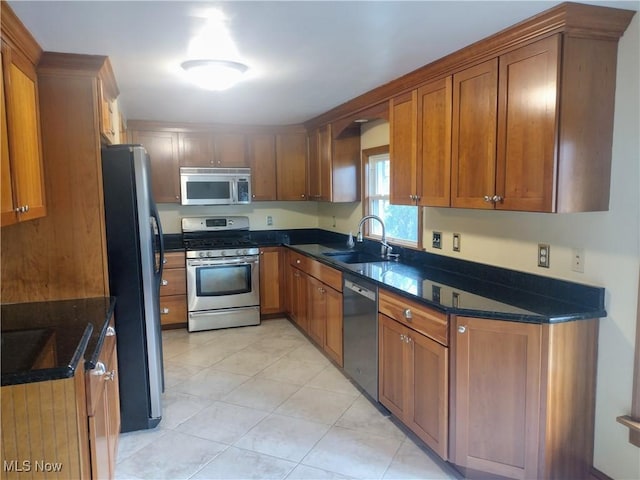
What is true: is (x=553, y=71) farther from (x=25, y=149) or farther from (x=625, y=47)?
(x=25, y=149)

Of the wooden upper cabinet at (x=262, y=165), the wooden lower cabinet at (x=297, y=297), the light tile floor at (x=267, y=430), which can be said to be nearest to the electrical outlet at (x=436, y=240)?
the light tile floor at (x=267, y=430)

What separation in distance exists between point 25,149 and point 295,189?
3.37 metres

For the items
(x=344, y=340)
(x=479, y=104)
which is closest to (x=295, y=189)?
(x=344, y=340)

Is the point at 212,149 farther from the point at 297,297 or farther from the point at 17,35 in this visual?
the point at 17,35

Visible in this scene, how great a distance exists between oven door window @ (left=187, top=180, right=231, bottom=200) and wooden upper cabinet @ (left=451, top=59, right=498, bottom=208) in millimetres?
3049

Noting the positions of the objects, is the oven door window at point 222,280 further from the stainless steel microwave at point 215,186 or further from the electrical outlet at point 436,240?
the electrical outlet at point 436,240

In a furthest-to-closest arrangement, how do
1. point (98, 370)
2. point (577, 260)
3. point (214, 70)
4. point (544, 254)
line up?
point (214, 70), point (544, 254), point (577, 260), point (98, 370)

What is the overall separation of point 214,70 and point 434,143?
4.52 ft

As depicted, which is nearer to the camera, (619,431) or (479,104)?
(619,431)

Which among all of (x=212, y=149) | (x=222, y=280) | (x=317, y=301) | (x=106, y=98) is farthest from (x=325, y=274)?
(x=212, y=149)

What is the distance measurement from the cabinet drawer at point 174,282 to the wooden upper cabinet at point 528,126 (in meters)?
3.44

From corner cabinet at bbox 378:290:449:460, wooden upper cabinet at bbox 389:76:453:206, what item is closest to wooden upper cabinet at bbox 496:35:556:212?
wooden upper cabinet at bbox 389:76:453:206

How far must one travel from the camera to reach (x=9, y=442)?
153 cm

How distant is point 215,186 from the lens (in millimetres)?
4988
